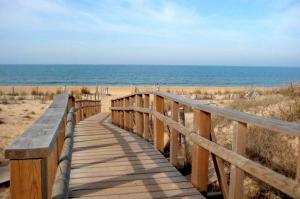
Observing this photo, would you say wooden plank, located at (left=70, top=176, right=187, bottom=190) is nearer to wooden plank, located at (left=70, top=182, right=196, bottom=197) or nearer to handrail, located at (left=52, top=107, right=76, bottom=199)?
wooden plank, located at (left=70, top=182, right=196, bottom=197)

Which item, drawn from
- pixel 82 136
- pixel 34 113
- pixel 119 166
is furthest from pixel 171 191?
pixel 34 113

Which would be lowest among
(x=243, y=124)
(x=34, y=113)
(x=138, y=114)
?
(x=34, y=113)

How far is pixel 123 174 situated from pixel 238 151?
1.95 m

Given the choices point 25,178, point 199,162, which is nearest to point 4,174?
point 199,162

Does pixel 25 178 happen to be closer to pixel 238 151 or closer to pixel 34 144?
pixel 34 144

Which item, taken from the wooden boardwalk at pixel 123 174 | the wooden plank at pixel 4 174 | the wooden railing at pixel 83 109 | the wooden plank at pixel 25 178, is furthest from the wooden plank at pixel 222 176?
the wooden railing at pixel 83 109

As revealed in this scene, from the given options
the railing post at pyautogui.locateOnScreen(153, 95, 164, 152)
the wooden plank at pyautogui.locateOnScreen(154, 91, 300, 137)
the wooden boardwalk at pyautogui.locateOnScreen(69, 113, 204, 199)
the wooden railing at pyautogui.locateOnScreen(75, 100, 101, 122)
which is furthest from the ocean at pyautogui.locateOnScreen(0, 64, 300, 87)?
the wooden plank at pyautogui.locateOnScreen(154, 91, 300, 137)

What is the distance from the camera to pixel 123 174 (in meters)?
4.72

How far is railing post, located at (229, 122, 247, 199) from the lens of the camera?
322 centimetres

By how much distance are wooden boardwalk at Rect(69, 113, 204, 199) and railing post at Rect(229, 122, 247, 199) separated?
2.43 ft

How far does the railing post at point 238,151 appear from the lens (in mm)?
3223

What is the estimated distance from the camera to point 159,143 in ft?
21.2

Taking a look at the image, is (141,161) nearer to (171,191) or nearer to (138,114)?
(171,191)

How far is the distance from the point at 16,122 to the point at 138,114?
28.8 ft
